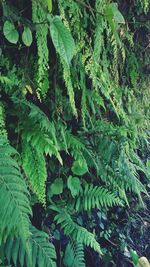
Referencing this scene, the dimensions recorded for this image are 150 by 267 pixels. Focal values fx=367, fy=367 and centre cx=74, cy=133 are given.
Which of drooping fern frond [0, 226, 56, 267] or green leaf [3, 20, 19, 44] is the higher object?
green leaf [3, 20, 19, 44]

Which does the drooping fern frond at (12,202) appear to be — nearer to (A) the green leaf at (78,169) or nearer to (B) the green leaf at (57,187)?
(B) the green leaf at (57,187)

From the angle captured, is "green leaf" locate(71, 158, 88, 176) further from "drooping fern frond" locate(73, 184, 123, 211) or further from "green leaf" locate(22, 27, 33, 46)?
"green leaf" locate(22, 27, 33, 46)

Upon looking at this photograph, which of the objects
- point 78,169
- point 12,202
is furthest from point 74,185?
point 12,202

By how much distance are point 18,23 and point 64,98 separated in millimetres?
478

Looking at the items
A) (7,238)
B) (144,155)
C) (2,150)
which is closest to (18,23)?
(2,150)

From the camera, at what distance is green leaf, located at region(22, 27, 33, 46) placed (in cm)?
155

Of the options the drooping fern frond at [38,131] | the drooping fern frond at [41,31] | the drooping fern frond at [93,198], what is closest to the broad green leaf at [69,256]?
the drooping fern frond at [93,198]

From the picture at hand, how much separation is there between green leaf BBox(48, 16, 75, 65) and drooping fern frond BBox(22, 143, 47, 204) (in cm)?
42

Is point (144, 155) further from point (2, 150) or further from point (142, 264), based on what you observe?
point (2, 150)

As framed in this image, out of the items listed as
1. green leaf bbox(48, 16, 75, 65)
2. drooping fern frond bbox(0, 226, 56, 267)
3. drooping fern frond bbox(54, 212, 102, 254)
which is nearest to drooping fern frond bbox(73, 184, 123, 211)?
drooping fern frond bbox(54, 212, 102, 254)

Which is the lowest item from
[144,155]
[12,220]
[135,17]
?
[12,220]

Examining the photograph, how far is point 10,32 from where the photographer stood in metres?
1.52

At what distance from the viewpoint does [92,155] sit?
206 cm

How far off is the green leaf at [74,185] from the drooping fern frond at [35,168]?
1.32ft
